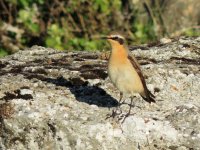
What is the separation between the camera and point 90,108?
26.2 feet

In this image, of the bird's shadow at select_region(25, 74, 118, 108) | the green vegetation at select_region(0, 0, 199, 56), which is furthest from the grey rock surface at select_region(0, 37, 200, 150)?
the green vegetation at select_region(0, 0, 199, 56)

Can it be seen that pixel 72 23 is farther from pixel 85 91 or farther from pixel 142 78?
pixel 142 78

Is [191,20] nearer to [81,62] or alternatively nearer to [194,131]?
[81,62]

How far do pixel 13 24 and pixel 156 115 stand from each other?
9.55 m

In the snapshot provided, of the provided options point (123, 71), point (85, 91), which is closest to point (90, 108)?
point (85, 91)

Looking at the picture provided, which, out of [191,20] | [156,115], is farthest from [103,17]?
[156,115]

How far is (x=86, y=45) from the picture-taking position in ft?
51.4

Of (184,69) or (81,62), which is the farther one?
(81,62)

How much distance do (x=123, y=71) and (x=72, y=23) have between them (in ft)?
28.8

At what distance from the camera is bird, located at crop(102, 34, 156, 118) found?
7727 millimetres

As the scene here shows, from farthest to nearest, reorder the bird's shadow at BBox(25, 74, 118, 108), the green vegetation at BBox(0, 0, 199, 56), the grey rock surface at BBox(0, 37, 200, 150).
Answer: the green vegetation at BBox(0, 0, 199, 56)
the bird's shadow at BBox(25, 74, 118, 108)
the grey rock surface at BBox(0, 37, 200, 150)

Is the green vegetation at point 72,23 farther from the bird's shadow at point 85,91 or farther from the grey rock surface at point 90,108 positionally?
the bird's shadow at point 85,91

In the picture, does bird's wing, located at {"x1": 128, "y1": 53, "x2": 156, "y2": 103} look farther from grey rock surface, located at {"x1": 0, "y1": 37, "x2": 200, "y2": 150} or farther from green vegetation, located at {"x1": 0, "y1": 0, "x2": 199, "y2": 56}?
green vegetation, located at {"x1": 0, "y1": 0, "x2": 199, "y2": 56}

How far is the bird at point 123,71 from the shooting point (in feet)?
25.3
